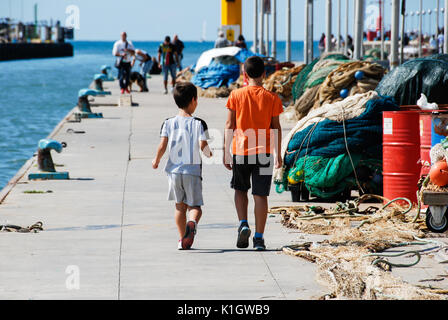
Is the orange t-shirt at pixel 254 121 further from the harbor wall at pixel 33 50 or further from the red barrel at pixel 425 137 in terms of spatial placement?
the harbor wall at pixel 33 50

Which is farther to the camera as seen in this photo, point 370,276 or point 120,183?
point 120,183

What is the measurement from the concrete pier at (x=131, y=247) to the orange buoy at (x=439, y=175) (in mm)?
1316

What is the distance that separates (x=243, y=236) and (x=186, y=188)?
2.33ft

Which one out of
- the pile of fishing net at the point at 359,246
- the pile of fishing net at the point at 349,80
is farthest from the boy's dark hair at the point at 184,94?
the pile of fishing net at the point at 349,80

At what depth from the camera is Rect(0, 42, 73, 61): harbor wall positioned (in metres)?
141

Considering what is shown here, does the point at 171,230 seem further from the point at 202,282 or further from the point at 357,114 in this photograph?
the point at 357,114

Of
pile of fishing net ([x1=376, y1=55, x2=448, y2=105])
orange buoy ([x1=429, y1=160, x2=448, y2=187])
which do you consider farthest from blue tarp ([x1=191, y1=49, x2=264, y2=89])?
orange buoy ([x1=429, y1=160, x2=448, y2=187])

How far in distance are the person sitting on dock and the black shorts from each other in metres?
0.37

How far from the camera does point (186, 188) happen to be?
8.63 meters

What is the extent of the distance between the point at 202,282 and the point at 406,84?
7378mm

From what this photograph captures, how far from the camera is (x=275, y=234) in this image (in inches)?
378

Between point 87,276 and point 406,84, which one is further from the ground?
point 406,84

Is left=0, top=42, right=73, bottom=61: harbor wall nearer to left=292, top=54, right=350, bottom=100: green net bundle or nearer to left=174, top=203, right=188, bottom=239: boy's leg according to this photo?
left=292, top=54, right=350, bottom=100: green net bundle
